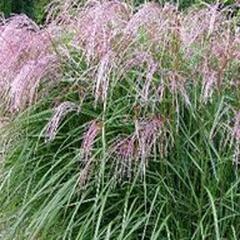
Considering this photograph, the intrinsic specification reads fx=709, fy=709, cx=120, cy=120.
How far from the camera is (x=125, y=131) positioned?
97.0 inches

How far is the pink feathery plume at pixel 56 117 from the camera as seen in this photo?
7.72ft

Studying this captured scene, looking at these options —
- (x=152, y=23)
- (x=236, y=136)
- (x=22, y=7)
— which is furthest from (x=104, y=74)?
(x=22, y=7)

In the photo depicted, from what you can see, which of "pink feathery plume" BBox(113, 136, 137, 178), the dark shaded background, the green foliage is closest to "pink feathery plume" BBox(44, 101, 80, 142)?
"pink feathery plume" BBox(113, 136, 137, 178)

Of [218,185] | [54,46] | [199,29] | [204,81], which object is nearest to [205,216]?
[218,185]

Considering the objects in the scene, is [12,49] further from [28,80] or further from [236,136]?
[236,136]

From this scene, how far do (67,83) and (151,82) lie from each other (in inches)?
15.2

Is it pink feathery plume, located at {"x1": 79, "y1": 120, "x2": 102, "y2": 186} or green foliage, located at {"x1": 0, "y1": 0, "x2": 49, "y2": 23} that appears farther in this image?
green foliage, located at {"x1": 0, "y1": 0, "x2": 49, "y2": 23}

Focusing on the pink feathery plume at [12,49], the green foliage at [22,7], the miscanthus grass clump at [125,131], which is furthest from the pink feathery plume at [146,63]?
the green foliage at [22,7]

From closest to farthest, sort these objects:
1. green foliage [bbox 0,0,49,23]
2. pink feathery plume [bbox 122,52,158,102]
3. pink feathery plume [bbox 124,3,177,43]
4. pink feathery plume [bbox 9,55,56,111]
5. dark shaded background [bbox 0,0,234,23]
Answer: pink feathery plume [bbox 122,52,158,102] → pink feathery plume [bbox 9,55,56,111] → pink feathery plume [bbox 124,3,177,43] → dark shaded background [bbox 0,0,234,23] → green foliage [bbox 0,0,49,23]

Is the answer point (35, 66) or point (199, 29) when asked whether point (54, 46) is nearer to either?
point (35, 66)

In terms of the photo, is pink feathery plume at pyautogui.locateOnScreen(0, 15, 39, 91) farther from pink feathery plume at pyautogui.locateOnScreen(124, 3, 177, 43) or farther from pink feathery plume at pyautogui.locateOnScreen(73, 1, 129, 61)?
pink feathery plume at pyautogui.locateOnScreen(124, 3, 177, 43)

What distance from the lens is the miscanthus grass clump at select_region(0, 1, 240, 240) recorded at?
2.34 m

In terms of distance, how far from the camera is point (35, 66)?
250cm

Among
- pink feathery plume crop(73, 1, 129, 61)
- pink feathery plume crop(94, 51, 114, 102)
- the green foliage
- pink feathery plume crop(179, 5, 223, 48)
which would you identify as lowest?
the green foliage
